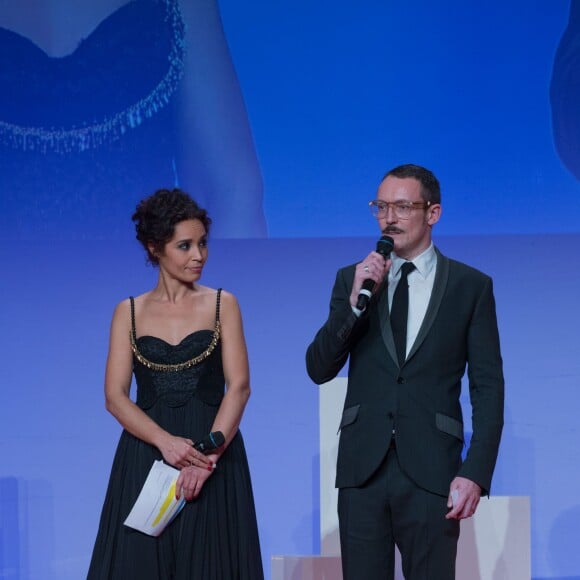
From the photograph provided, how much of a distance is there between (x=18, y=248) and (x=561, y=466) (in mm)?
2216

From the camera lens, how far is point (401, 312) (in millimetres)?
2502

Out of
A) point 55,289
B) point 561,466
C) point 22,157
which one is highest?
point 22,157

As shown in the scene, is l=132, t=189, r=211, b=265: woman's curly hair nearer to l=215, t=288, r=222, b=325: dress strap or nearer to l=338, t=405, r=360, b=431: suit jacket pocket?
l=215, t=288, r=222, b=325: dress strap

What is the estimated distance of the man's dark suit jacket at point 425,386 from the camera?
2418 millimetres

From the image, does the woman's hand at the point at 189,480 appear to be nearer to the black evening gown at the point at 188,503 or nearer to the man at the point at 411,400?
the black evening gown at the point at 188,503

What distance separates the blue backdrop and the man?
4.92 ft

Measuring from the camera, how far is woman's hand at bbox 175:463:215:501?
2646 mm

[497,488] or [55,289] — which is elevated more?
[55,289]

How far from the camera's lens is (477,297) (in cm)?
251

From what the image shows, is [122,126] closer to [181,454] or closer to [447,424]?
[181,454]

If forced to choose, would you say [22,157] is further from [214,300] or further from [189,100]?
[214,300]

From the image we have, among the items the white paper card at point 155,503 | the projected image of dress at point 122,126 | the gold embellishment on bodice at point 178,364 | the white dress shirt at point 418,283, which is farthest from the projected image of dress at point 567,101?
the white paper card at point 155,503

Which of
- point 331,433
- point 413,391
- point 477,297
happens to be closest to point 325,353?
point 413,391

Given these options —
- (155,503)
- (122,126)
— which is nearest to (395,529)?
(155,503)
